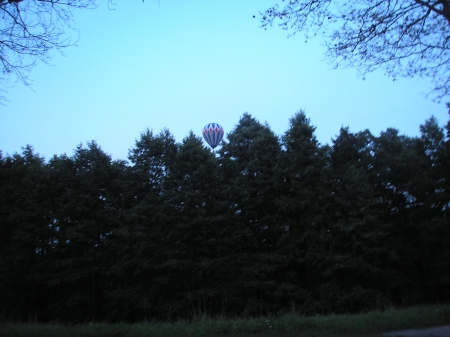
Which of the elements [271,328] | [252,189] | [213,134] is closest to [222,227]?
[252,189]

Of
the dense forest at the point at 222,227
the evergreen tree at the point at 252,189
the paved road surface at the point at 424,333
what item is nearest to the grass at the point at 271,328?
the paved road surface at the point at 424,333

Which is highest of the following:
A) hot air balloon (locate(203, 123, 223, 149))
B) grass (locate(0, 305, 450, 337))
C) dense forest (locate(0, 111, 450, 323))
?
hot air balloon (locate(203, 123, 223, 149))

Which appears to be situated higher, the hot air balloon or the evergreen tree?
the hot air balloon

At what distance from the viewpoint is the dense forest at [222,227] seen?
89.2 feet

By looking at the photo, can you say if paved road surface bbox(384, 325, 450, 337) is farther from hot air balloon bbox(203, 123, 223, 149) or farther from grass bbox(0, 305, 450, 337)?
hot air balloon bbox(203, 123, 223, 149)

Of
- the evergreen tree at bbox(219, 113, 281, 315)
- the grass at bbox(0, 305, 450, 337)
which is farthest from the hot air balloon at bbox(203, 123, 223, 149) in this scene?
the grass at bbox(0, 305, 450, 337)

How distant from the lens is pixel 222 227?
2848 centimetres

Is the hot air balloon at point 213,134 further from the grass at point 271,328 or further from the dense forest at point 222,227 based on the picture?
the grass at point 271,328

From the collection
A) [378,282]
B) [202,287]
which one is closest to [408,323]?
[202,287]

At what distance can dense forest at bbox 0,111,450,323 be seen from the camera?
27188mm

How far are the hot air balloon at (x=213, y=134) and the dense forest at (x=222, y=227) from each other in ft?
16.0

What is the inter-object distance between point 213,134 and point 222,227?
10.8 metres

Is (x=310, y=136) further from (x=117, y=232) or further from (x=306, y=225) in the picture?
(x=117, y=232)

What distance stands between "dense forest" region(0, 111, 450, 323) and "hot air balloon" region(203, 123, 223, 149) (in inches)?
192
